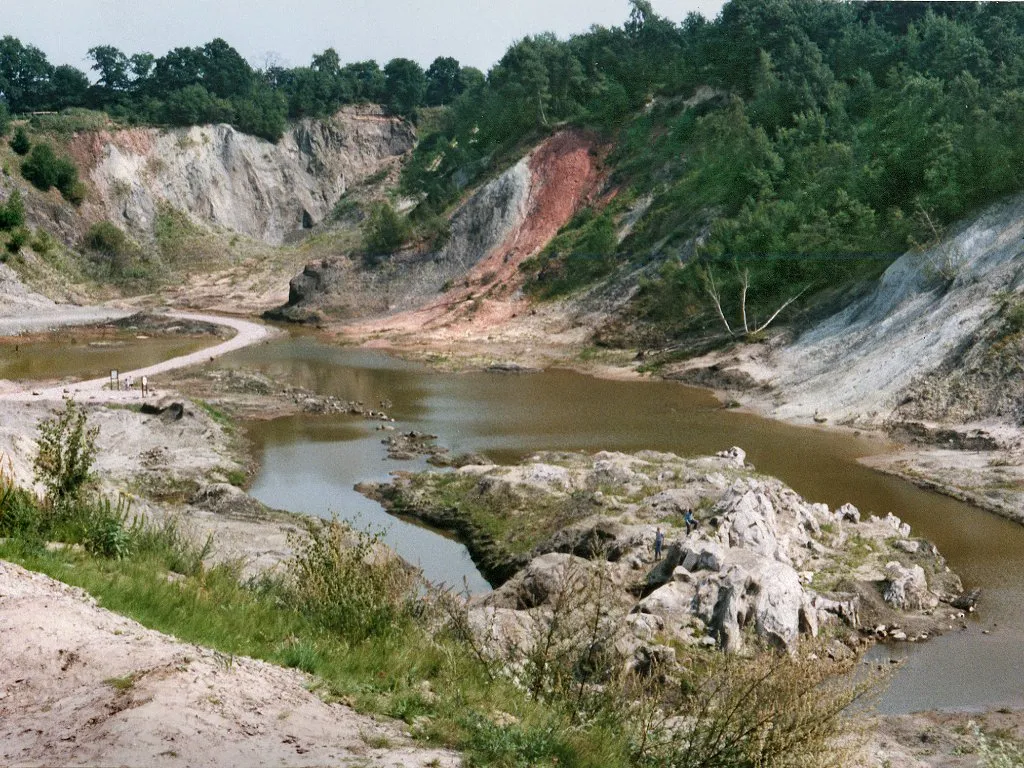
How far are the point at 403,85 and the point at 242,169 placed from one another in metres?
27.4

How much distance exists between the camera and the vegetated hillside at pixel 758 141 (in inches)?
2055

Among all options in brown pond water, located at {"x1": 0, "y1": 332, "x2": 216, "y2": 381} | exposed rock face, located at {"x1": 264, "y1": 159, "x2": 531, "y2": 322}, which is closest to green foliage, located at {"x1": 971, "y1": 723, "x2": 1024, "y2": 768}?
brown pond water, located at {"x1": 0, "y1": 332, "x2": 216, "y2": 381}

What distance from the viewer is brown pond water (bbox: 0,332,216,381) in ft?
175

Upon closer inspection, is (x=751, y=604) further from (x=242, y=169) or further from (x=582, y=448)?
(x=242, y=169)

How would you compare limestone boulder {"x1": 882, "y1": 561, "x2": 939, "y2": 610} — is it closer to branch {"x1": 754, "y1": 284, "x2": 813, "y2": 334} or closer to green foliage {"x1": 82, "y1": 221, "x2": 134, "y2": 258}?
branch {"x1": 754, "y1": 284, "x2": 813, "y2": 334}

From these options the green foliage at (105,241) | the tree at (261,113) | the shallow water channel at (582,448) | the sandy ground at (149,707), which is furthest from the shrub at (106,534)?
the tree at (261,113)

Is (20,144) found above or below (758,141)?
above

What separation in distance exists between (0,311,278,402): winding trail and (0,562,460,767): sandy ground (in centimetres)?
896

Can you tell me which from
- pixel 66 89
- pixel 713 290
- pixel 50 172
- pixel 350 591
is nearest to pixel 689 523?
pixel 350 591

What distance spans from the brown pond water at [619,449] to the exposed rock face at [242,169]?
175 ft

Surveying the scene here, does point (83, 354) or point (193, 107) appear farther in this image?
point (193, 107)

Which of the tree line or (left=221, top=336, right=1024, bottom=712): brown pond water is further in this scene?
the tree line

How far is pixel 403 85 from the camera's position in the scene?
133 meters

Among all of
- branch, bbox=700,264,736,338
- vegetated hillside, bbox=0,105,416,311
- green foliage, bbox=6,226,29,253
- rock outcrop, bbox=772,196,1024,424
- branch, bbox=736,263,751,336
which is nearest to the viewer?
rock outcrop, bbox=772,196,1024,424
